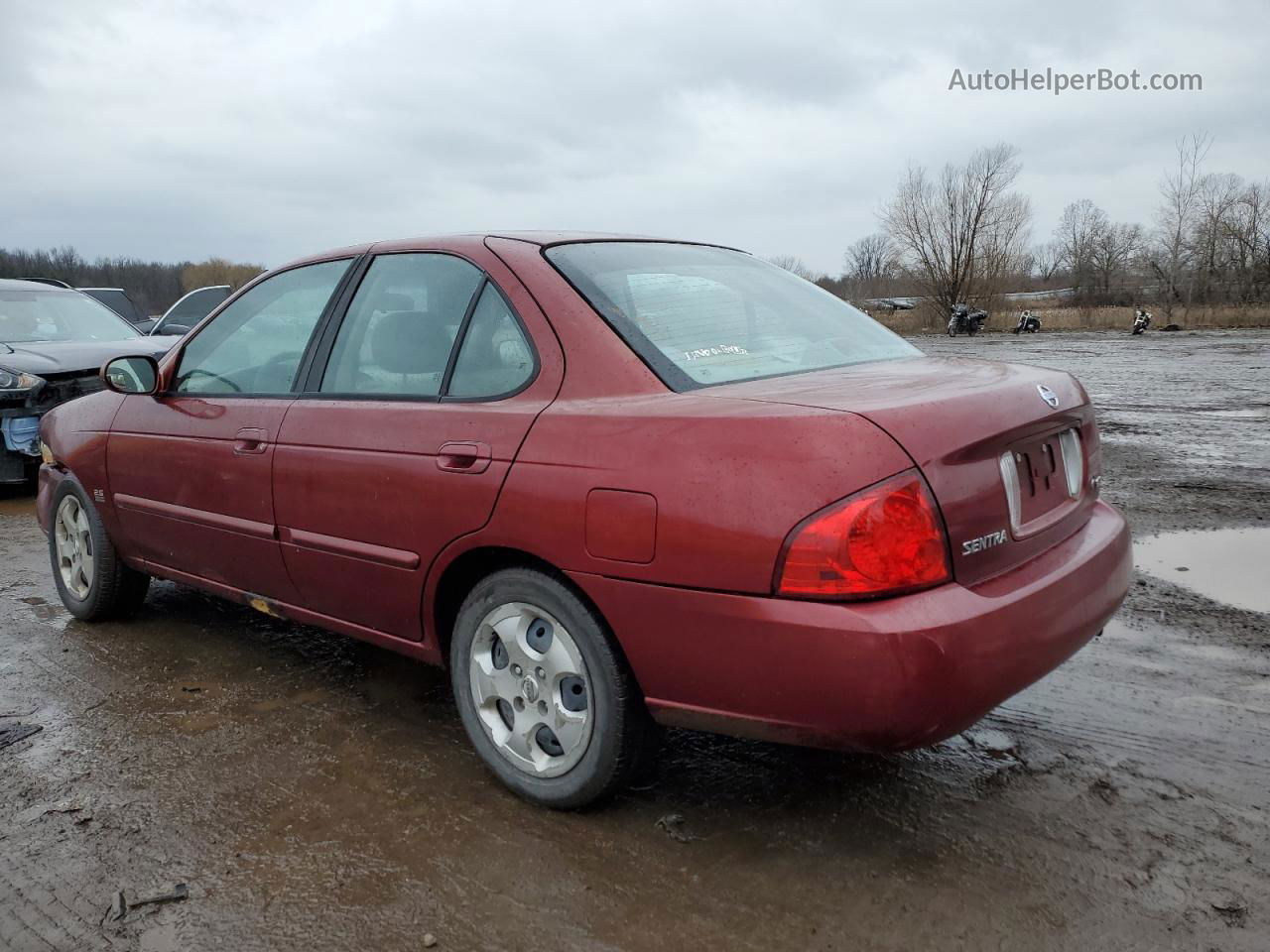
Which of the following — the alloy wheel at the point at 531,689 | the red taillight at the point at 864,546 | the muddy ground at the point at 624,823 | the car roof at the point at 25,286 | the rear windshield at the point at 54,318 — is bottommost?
the muddy ground at the point at 624,823

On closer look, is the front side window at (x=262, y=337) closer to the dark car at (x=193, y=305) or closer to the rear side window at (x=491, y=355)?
the rear side window at (x=491, y=355)

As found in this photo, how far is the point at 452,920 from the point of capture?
7.23 feet

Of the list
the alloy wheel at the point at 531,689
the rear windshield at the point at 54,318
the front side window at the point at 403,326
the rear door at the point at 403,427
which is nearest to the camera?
the alloy wheel at the point at 531,689

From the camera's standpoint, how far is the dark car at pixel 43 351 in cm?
751

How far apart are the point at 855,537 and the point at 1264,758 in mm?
1721

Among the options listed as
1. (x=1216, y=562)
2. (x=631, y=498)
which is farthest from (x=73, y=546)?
(x=1216, y=562)

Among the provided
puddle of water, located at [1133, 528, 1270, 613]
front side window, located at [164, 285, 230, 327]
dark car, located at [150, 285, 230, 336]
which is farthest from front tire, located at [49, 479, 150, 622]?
front side window, located at [164, 285, 230, 327]

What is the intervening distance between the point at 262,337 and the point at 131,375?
749mm

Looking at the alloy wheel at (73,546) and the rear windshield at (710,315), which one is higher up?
the rear windshield at (710,315)

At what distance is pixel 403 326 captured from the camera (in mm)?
3125

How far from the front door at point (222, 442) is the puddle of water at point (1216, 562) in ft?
13.0

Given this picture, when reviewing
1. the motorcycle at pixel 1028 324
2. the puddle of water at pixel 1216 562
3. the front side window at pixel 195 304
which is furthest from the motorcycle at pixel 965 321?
the puddle of water at pixel 1216 562

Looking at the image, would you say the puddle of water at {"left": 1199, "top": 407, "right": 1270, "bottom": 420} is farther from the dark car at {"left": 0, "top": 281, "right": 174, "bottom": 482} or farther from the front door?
the dark car at {"left": 0, "top": 281, "right": 174, "bottom": 482}

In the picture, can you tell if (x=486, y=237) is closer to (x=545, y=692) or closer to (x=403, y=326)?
(x=403, y=326)
